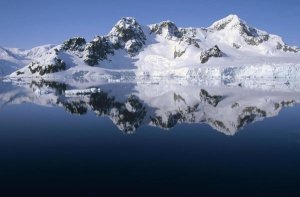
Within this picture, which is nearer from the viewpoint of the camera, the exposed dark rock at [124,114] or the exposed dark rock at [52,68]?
the exposed dark rock at [124,114]

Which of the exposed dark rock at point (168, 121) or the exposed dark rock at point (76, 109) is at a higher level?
the exposed dark rock at point (76, 109)

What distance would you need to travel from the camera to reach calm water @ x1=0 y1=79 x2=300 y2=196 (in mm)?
15531

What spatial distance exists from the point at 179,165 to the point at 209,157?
240cm

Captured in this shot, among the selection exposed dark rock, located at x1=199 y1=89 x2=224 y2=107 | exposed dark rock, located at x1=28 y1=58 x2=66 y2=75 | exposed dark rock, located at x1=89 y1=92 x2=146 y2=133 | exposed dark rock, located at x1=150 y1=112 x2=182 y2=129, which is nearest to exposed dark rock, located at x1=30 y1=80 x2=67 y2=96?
exposed dark rock, located at x1=89 y1=92 x2=146 y2=133

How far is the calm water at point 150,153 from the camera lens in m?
15.5

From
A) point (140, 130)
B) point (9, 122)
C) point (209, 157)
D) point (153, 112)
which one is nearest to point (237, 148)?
point (209, 157)

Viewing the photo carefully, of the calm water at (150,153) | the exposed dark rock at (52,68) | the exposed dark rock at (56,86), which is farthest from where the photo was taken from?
the exposed dark rock at (52,68)

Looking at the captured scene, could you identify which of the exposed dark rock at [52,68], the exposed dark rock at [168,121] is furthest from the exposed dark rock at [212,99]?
the exposed dark rock at [52,68]

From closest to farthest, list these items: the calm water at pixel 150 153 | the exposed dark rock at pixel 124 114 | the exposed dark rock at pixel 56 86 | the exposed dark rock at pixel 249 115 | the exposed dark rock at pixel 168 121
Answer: the calm water at pixel 150 153 → the exposed dark rock at pixel 124 114 → the exposed dark rock at pixel 168 121 → the exposed dark rock at pixel 249 115 → the exposed dark rock at pixel 56 86

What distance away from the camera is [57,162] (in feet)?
62.8

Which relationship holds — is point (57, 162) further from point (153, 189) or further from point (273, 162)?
point (273, 162)

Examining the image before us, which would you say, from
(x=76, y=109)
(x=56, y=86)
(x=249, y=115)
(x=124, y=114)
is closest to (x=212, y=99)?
(x=249, y=115)

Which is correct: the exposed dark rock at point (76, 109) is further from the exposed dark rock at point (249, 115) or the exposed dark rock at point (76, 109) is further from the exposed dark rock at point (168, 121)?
the exposed dark rock at point (249, 115)

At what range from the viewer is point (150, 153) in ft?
69.7
